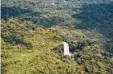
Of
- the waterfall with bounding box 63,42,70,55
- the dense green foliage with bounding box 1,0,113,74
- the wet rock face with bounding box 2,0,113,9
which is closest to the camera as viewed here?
the dense green foliage with bounding box 1,0,113,74

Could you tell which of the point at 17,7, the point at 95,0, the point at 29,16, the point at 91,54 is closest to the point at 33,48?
the point at 91,54

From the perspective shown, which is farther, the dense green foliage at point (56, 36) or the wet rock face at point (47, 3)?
the wet rock face at point (47, 3)

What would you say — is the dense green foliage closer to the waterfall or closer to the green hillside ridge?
the green hillside ridge

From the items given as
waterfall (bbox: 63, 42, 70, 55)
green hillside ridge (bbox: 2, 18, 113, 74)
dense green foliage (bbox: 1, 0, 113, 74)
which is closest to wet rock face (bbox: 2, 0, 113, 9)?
dense green foliage (bbox: 1, 0, 113, 74)

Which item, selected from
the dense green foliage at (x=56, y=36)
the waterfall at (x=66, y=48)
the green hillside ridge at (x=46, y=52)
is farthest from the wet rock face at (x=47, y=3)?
the waterfall at (x=66, y=48)

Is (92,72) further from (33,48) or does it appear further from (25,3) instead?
(25,3)

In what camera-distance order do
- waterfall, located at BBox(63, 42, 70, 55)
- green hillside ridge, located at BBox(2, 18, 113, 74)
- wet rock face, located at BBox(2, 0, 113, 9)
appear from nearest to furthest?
green hillside ridge, located at BBox(2, 18, 113, 74)
waterfall, located at BBox(63, 42, 70, 55)
wet rock face, located at BBox(2, 0, 113, 9)

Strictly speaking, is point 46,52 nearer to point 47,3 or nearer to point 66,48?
point 66,48

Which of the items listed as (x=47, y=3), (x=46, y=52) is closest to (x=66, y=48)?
(x=46, y=52)

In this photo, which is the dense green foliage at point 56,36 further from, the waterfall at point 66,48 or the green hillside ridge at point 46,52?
the waterfall at point 66,48
